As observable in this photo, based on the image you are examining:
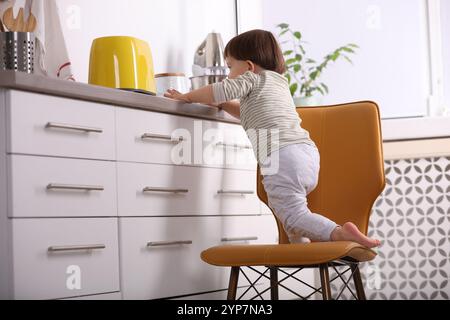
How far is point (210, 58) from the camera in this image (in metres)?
2.91

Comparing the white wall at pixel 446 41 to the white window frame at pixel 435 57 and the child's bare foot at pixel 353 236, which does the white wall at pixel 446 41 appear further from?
the child's bare foot at pixel 353 236

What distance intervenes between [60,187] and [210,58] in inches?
47.1

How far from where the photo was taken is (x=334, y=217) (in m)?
2.40

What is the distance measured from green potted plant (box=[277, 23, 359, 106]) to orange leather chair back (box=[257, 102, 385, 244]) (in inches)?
31.6

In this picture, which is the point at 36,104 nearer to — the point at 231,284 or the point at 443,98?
the point at 231,284

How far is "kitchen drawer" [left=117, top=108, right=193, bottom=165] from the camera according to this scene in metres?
2.09

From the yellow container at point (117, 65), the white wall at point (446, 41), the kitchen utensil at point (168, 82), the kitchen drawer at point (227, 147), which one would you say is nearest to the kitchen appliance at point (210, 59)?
the kitchen utensil at point (168, 82)

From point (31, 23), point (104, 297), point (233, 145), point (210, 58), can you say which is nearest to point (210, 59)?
point (210, 58)

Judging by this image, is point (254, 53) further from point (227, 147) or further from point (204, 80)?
point (204, 80)

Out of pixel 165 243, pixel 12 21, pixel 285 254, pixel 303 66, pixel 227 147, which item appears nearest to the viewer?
pixel 285 254

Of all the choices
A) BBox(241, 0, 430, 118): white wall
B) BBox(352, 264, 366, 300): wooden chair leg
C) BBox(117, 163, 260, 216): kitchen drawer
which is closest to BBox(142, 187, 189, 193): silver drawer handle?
BBox(117, 163, 260, 216): kitchen drawer
